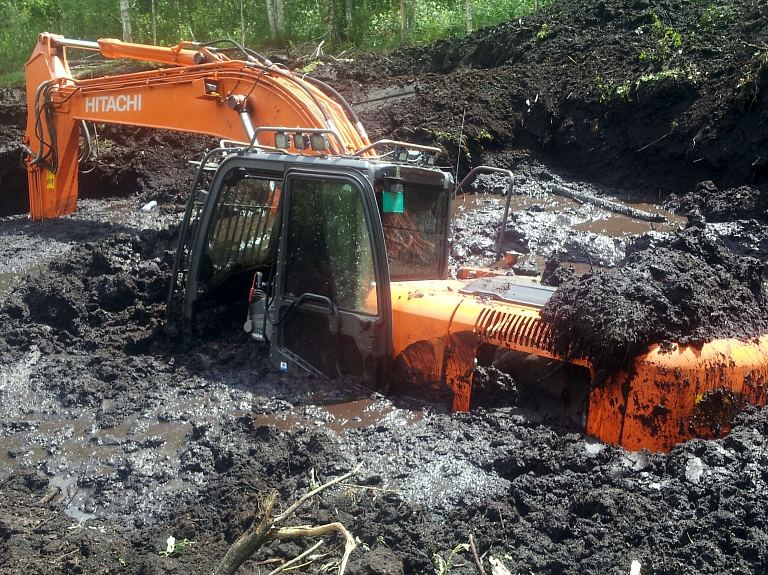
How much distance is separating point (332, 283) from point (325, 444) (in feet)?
3.41

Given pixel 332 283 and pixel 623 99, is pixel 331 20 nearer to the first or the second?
pixel 623 99

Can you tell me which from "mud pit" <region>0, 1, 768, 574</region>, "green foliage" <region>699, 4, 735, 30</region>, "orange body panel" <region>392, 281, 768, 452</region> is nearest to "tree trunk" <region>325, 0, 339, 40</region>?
"green foliage" <region>699, 4, 735, 30</region>

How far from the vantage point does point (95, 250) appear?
7066 millimetres

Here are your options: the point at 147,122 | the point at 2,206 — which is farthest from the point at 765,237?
the point at 2,206

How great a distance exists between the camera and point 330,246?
4.48 meters

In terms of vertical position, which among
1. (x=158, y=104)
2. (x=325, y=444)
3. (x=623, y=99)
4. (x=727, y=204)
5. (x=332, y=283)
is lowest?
(x=325, y=444)

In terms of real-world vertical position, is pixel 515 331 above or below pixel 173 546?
above

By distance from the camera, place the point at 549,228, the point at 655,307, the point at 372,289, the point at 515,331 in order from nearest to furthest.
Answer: the point at 655,307
the point at 515,331
the point at 372,289
the point at 549,228

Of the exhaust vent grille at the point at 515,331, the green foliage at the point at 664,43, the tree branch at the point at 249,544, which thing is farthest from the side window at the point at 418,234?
the green foliage at the point at 664,43

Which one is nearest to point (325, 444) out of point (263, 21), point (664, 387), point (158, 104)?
point (664, 387)

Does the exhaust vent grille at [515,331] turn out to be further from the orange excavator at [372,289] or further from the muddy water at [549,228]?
the muddy water at [549,228]

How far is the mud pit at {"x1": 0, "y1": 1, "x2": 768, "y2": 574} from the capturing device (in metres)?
3.15

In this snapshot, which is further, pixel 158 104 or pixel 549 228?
pixel 549 228

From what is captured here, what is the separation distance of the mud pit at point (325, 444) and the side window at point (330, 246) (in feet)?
2.06
